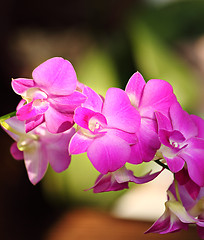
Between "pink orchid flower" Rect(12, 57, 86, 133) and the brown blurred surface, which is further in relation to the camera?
the brown blurred surface

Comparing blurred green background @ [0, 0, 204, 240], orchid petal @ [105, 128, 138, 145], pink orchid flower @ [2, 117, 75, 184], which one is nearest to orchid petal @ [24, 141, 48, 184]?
pink orchid flower @ [2, 117, 75, 184]

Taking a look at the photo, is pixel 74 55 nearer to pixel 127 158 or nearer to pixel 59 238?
Answer: pixel 59 238

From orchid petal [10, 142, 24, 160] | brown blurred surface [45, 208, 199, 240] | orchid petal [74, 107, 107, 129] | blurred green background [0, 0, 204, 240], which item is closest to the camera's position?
orchid petal [74, 107, 107, 129]

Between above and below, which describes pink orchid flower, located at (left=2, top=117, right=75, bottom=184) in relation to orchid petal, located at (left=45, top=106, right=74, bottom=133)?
below

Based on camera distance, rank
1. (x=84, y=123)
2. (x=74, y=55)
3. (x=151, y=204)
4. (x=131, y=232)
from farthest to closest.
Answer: (x=74, y=55) → (x=151, y=204) → (x=131, y=232) → (x=84, y=123)

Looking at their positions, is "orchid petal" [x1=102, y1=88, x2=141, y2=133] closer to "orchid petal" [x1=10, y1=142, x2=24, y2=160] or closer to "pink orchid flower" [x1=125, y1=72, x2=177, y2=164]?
"pink orchid flower" [x1=125, y1=72, x2=177, y2=164]

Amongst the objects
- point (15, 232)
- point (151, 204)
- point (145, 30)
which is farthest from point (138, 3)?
point (15, 232)

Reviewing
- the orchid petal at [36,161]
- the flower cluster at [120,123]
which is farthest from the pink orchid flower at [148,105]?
the orchid petal at [36,161]
